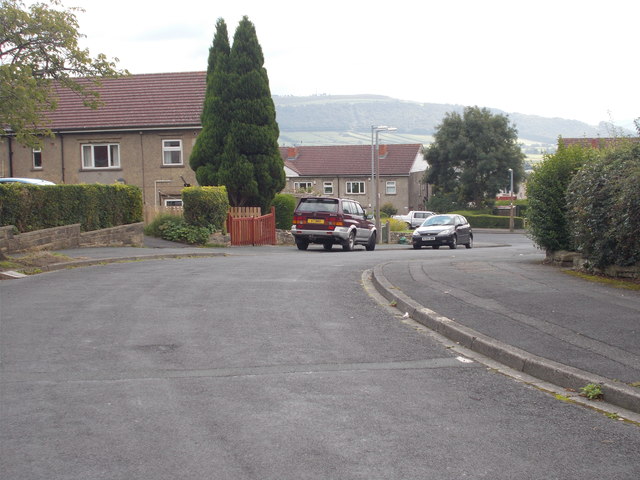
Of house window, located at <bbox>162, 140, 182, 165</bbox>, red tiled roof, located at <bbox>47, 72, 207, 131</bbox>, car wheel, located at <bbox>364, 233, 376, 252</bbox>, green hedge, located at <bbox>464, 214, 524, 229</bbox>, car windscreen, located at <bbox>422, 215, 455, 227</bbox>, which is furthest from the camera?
green hedge, located at <bbox>464, 214, 524, 229</bbox>

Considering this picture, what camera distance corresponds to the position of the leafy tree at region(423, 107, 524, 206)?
79.6m

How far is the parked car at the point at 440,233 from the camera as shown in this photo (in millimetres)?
33188

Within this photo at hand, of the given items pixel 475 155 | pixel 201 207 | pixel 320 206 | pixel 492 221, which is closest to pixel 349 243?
pixel 320 206

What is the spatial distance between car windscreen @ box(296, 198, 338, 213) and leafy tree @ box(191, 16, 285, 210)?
5.20 meters

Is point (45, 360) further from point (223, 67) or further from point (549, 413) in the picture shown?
point (223, 67)

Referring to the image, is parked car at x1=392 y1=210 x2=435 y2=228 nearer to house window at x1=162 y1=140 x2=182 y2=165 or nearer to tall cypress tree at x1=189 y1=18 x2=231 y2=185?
house window at x1=162 y1=140 x2=182 y2=165

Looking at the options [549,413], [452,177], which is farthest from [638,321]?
[452,177]

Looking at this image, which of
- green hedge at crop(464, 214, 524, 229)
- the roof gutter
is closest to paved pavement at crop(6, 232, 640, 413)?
the roof gutter

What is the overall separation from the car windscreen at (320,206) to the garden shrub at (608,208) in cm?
1330

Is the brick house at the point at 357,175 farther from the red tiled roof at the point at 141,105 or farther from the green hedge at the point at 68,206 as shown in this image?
the green hedge at the point at 68,206

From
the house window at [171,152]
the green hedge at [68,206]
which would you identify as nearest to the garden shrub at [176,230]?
the green hedge at [68,206]

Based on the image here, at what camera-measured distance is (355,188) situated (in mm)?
80875

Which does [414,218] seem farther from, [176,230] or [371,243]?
[176,230]

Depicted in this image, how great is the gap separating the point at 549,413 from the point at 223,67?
2951cm
